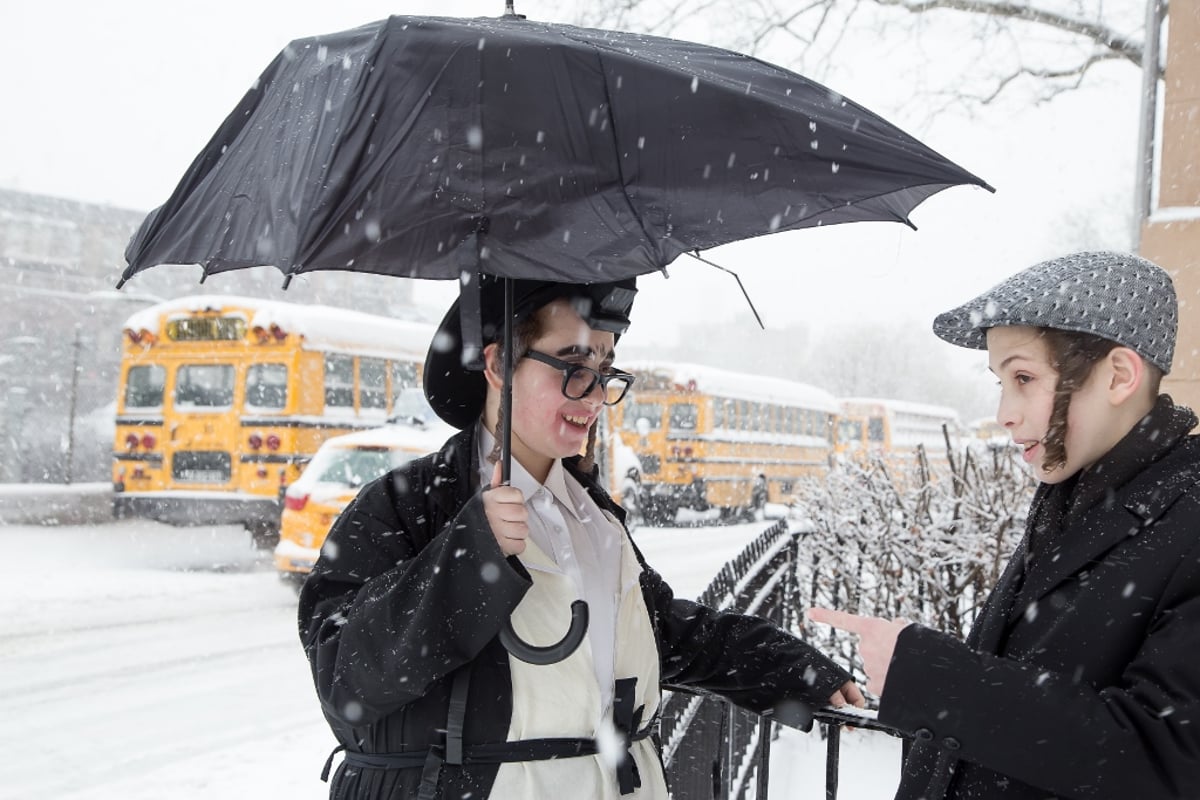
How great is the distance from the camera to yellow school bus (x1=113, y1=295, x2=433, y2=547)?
13539 mm

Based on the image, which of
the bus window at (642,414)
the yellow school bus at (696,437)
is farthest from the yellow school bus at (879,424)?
the bus window at (642,414)

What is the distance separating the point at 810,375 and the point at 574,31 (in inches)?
3447

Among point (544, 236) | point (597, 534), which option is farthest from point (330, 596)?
point (544, 236)

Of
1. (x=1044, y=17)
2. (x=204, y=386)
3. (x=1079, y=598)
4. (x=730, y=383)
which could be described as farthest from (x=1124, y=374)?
(x=730, y=383)

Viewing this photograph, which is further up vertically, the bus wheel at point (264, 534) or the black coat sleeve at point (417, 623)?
the black coat sleeve at point (417, 623)

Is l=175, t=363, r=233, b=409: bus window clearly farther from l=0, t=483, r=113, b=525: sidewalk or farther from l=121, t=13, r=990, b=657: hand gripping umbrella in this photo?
l=121, t=13, r=990, b=657: hand gripping umbrella

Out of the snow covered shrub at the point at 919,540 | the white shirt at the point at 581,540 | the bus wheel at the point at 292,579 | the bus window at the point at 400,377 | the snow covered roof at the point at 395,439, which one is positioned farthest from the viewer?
the bus window at the point at 400,377

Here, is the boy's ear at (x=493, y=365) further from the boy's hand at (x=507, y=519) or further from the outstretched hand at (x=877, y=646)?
the outstretched hand at (x=877, y=646)

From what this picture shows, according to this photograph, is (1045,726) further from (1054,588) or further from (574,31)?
Result: (574,31)

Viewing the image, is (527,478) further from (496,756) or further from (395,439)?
(395,439)

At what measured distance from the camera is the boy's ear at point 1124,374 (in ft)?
5.82

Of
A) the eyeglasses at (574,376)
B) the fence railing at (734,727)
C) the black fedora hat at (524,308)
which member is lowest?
the fence railing at (734,727)

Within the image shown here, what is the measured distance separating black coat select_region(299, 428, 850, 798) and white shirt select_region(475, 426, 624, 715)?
0.14 meters

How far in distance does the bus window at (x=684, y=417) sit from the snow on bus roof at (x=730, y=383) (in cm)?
45
